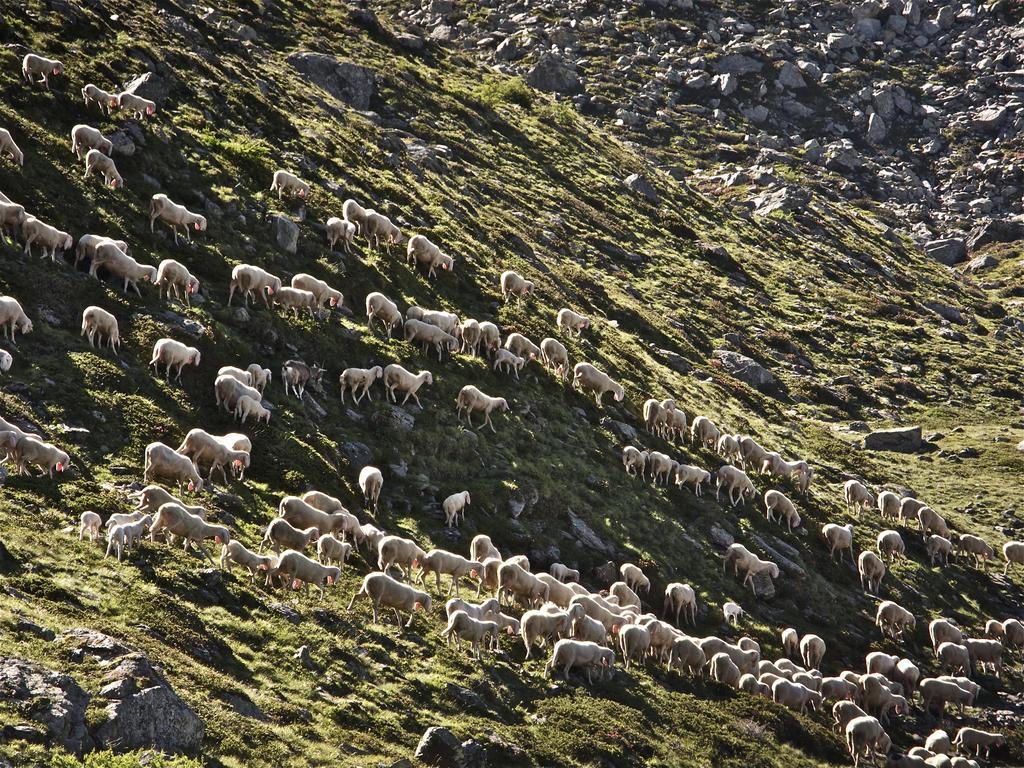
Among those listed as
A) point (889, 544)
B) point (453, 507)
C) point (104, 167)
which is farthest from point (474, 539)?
point (889, 544)

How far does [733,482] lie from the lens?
34.5m

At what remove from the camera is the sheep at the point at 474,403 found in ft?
98.5

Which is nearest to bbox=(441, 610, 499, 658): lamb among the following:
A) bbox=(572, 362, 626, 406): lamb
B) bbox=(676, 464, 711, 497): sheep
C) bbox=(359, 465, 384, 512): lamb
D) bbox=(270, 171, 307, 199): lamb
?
bbox=(359, 465, 384, 512): lamb

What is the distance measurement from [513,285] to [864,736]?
23550mm

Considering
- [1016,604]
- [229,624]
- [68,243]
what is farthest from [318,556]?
[1016,604]

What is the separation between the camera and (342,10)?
256ft

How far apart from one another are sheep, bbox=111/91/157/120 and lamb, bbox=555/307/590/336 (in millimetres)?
17926

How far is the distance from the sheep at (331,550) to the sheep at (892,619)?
1865cm

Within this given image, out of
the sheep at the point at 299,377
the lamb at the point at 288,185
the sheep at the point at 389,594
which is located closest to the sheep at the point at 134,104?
the lamb at the point at 288,185

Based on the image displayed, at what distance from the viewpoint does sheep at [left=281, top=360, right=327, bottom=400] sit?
26734mm

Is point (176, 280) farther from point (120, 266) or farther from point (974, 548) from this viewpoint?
point (974, 548)

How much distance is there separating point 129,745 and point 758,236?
2889 inches

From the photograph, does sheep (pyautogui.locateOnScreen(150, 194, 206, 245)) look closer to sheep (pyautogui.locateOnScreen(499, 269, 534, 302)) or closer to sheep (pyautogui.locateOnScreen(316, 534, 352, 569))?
sheep (pyautogui.locateOnScreen(499, 269, 534, 302))

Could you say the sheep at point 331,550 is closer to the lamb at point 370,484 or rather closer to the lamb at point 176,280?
the lamb at point 370,484
